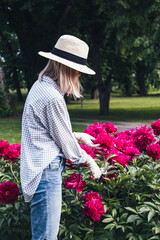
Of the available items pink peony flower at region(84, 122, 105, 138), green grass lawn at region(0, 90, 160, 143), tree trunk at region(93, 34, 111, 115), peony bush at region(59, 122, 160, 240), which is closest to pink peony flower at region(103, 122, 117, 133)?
pink peony flower at region(84, 122, 105, 138)

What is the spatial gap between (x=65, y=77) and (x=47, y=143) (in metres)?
0.50

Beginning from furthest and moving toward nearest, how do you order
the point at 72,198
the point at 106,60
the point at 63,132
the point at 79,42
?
the point at 106,60 → the point at 72,198 → the point at 79,42 → the point at 63,132

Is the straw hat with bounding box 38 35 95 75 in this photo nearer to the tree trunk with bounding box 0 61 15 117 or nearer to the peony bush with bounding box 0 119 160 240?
the peony bush with bounding box 0 119 160 240

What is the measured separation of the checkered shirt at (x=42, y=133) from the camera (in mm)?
2270

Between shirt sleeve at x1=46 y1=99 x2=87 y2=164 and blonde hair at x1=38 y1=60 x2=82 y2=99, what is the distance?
0.11 meters

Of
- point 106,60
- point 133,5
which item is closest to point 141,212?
point 133,5

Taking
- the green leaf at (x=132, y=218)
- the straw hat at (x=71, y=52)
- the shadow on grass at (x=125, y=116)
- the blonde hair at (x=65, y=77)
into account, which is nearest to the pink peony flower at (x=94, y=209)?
the green leaf at (x=132, y=218)

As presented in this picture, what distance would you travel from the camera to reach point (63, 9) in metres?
20.8

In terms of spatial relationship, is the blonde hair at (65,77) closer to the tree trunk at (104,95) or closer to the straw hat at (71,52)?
the straw hat at (71,52)

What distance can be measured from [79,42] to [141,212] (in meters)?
1.47

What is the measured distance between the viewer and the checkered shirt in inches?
89.4

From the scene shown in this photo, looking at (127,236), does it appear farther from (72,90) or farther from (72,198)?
(72,90)

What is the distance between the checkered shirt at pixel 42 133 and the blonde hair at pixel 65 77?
0.05 m

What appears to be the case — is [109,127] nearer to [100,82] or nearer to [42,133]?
[42,133]
